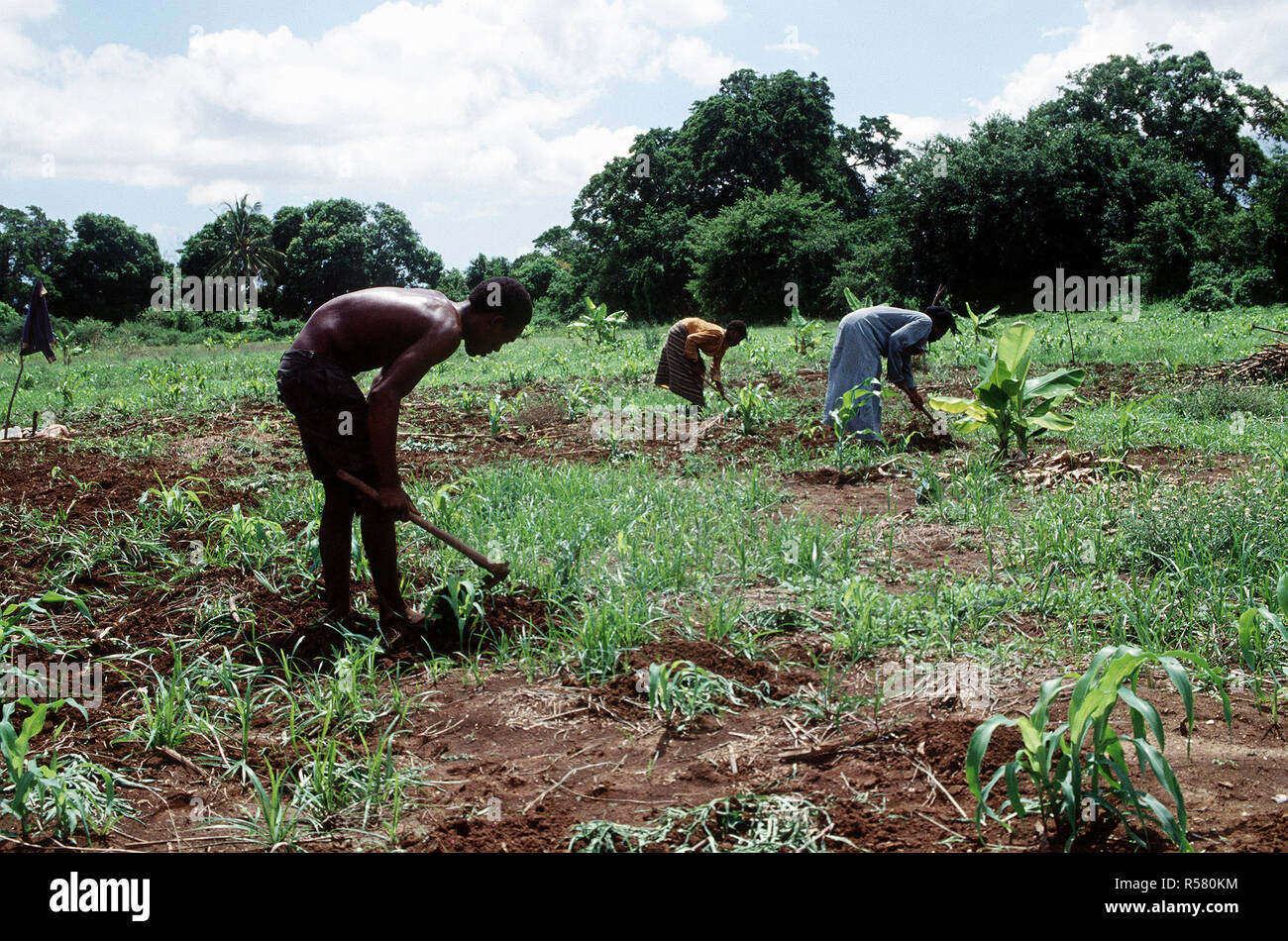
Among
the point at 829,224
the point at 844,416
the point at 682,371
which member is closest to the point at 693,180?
the point at 829,224

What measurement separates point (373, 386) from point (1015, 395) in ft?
14.2

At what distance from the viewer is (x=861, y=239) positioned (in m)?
29.9

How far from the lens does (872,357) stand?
6965 mm

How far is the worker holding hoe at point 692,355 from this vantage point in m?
8.53

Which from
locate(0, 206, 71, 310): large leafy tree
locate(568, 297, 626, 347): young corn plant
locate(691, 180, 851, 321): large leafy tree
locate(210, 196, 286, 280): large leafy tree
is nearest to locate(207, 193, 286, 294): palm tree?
locate(210, 196, 286, 280): large leafy tree

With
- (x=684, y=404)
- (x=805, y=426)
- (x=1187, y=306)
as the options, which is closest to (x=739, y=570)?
(x=805, y=426)

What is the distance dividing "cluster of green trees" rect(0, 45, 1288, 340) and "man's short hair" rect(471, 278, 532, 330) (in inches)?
767

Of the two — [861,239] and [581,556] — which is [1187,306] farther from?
[581,556]

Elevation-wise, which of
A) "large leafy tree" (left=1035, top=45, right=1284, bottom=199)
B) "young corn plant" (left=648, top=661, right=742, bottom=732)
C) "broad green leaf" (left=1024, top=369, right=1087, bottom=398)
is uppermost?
"large leafy tree" (left=1035, top=45, right=1284, bottom=199)

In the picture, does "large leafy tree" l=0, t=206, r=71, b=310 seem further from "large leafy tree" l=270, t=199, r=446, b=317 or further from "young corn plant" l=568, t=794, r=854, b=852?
"young corn plant" l=568, t=794, r=854, b=852

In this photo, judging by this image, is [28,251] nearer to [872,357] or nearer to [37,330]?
[37,330]

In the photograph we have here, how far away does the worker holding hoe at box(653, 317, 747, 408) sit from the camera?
28.0ft

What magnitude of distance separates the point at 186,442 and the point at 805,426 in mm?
5613

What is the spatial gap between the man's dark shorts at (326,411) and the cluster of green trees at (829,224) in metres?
19.8
